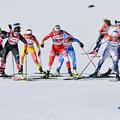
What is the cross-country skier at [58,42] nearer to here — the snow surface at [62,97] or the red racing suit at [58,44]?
the red racing suit at [58,44]

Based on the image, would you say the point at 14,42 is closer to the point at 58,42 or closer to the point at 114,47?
the point at 58,42

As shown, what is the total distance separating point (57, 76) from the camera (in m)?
22.6

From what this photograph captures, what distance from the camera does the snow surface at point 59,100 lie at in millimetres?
12977

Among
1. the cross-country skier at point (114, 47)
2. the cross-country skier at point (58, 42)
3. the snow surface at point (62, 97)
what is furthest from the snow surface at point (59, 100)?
the cross-country skier at point (58, 42)

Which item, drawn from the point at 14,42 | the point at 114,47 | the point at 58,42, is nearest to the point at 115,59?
the point at 114,47

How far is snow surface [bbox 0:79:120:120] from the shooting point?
13.0 metres

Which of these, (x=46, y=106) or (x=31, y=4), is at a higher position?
(x=31, y=4)

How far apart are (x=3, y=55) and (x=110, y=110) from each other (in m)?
8.98

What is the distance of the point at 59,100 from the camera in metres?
15.3

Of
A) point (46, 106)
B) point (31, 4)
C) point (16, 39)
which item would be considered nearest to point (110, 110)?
point (46, 106)

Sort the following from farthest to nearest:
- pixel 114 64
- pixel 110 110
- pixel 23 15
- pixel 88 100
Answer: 1. pixel 23 15
2. pixel 114 64
3. pixel 88 100
4. pixel 110 110

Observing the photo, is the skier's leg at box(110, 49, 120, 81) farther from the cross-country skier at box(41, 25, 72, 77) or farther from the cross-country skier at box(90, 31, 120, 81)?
the cross-country skier at box(41, 25, 72, 77)

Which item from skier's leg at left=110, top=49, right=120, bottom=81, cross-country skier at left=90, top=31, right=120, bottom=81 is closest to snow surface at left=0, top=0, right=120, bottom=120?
skier's leg at left=110, top=49, right=120, bottom=81

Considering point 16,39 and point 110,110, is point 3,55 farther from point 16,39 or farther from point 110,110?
point 110,110
